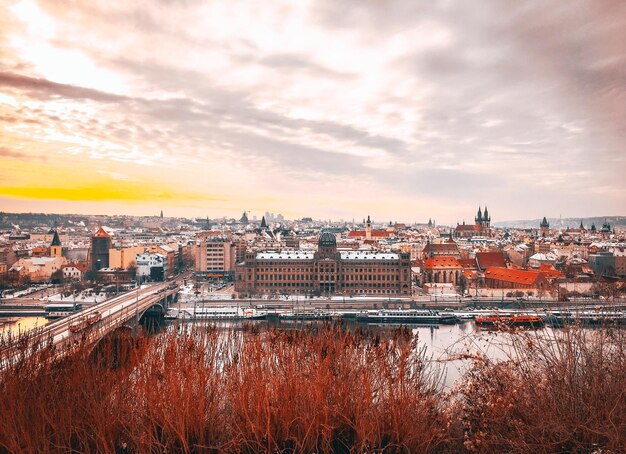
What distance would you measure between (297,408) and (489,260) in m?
44.1

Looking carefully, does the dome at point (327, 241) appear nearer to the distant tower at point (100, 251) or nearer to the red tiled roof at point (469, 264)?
the red tiled roof at point (469, 264)

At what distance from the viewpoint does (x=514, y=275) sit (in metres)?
37.8

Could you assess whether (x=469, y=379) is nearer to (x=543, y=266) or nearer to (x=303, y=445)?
(x=303, y=445)

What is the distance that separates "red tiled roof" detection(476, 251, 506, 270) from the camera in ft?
149

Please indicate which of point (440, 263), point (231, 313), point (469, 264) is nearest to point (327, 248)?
point (440, 263)

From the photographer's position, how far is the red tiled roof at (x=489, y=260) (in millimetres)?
45319

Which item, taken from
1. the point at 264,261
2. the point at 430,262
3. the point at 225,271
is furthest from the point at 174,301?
the point at 430,262

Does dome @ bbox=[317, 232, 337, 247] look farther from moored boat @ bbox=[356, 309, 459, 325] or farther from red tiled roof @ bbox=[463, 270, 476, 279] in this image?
moored boat @ bbox=[356, 309, 459, 325]

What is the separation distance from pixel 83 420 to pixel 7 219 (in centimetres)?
6768

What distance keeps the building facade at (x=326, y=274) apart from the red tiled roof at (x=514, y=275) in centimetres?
695

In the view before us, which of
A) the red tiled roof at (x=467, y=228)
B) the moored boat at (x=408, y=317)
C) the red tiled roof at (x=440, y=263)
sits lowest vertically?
the moored boat at (x=408, y=317)

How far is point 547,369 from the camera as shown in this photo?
18.3 feet

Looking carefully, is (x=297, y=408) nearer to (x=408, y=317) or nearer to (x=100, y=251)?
(x=408, y=317)

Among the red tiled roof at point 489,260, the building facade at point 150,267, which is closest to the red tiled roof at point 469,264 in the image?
the red tiled roof at point 489,260
